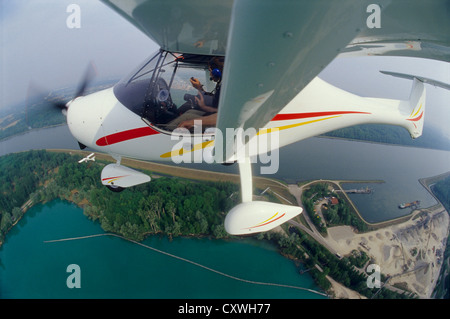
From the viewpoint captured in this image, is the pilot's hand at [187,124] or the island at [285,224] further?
the island at [285,224]

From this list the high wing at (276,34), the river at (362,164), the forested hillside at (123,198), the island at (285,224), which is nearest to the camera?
the high wing at (276,34)

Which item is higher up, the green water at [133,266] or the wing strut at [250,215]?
the wing strut at [250,215]

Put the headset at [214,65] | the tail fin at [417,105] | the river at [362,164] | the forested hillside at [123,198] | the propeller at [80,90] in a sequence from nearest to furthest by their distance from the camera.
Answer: the headset at [214,65], the propeller at [80,90], the tail fin at [417,105], the forested hillside at [123,198], the river at [362,164]

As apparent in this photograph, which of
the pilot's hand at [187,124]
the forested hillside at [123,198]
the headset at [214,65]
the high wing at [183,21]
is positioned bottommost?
the forested hillside at [123,198]

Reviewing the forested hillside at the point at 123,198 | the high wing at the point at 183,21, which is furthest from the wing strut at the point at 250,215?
the forested hillside at the point at 123,198

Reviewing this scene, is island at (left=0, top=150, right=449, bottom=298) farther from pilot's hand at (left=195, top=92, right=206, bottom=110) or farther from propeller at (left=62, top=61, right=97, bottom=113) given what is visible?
pilot's hand at (left=195, top=92, right=206, bottom=110)

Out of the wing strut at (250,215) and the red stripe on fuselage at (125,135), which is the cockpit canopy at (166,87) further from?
the wing strut at (250,215)

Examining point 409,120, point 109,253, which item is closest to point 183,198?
point 109,253
